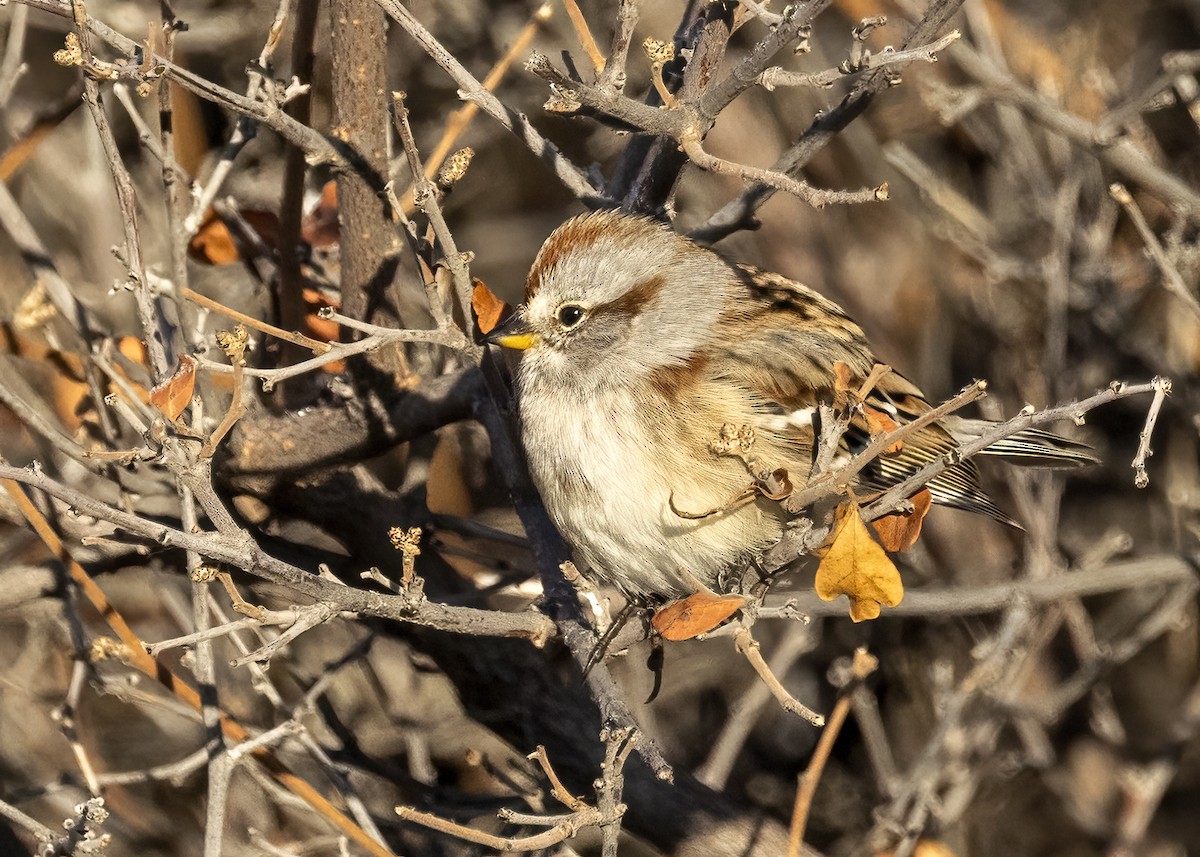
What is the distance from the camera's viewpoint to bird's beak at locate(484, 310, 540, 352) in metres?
3.44

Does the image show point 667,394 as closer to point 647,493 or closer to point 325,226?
point 647,493

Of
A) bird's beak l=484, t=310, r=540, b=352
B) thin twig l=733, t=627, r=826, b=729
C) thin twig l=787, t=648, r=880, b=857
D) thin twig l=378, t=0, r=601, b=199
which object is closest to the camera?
thin twig l=733, t=627, r=826, b=729

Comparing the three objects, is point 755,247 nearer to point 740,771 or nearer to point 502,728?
point 740,771

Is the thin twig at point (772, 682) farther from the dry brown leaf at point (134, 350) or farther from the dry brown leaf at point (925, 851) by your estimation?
the dry brown leaf at point (925, 851)

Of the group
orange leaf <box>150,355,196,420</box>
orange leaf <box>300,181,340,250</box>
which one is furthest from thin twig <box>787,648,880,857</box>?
orange leaf <box>300,181,340,250</box>

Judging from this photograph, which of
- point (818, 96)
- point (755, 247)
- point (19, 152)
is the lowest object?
point (755, 247)

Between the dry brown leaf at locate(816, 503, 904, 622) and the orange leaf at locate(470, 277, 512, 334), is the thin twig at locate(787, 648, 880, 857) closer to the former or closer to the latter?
the dry brown leaf at locate(816, 503, 904, 622)

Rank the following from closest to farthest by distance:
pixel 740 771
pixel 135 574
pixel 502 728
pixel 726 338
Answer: pixel 726 338 < pixel 502 728 < pixel 135 574 < pixel 740 771

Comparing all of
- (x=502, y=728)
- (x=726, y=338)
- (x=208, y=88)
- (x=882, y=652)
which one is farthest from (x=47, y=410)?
(x=882, y=652)

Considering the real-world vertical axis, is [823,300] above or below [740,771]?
above

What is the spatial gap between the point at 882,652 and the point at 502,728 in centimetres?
245

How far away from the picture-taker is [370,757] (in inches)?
158

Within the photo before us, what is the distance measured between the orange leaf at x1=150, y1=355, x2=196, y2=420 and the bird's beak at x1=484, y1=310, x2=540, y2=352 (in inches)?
40.5

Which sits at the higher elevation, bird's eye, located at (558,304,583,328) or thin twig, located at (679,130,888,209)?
thin twig, located at (679,130,888,209)
